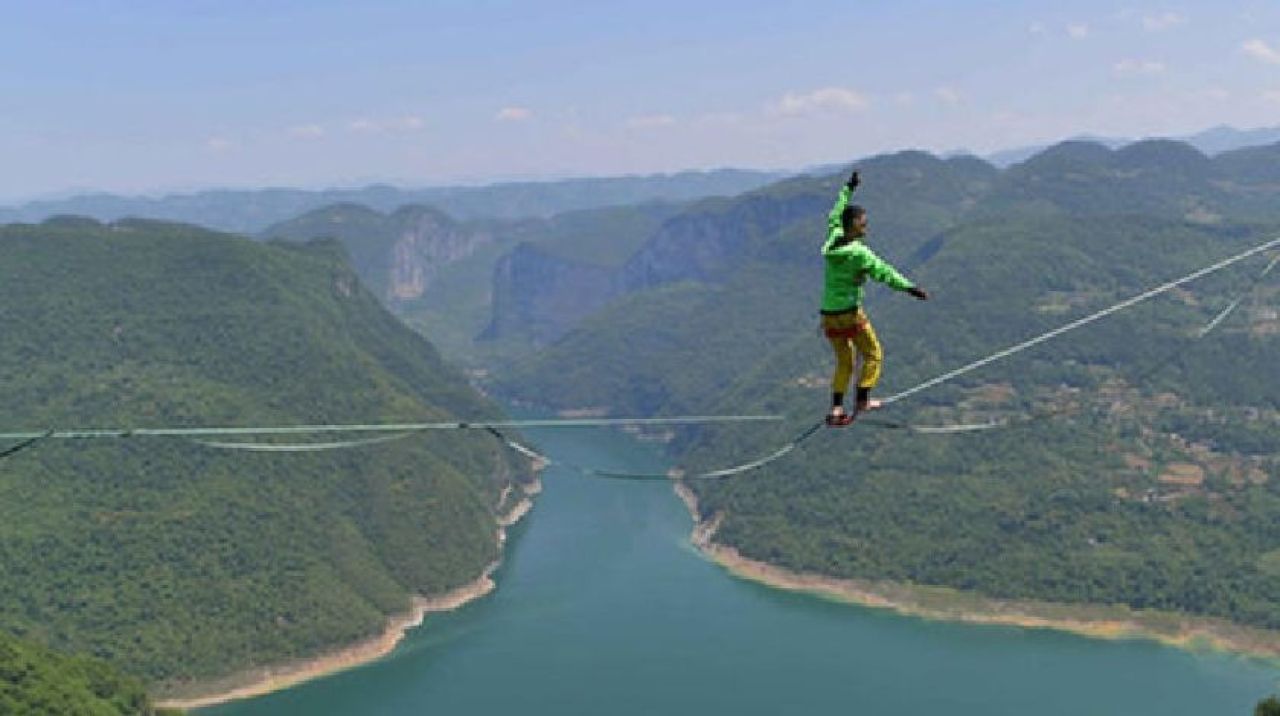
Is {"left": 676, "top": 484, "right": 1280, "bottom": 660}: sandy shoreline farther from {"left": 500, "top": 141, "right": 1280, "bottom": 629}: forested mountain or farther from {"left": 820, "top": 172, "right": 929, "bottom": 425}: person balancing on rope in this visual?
{"left": 820, "top": 172, "right": 929, "bottom": 425}: person balancing on rope

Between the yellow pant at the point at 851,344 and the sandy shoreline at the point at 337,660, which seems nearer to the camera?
the yellow pant at the point at 851,344

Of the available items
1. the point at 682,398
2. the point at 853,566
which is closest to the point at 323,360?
the point at 853,566

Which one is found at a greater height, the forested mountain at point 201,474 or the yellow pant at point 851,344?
the yellow pant at point 851,344

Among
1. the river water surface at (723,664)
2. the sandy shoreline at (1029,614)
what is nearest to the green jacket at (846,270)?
the river water surface at (723,664)

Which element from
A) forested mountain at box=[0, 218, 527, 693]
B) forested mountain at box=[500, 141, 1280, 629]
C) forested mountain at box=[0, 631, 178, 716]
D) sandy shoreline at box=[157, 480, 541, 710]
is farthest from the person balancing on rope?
forested mountain at box=[500, 141, 1280, 629]

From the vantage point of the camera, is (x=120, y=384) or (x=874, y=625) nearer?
(x=874, y=625)

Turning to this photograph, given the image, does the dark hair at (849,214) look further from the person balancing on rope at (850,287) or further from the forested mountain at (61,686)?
the forested mountain at (61,686)

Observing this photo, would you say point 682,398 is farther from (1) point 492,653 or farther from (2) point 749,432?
(1) point 492,653
